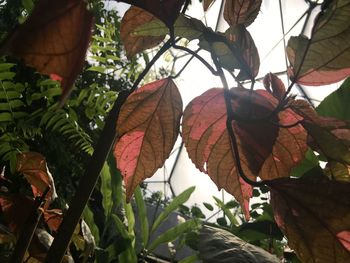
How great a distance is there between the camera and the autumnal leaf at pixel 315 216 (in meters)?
0.24

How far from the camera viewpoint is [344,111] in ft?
2.45

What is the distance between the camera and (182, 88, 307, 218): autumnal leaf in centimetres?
33

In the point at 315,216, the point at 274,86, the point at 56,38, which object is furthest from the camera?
the point at 274,86

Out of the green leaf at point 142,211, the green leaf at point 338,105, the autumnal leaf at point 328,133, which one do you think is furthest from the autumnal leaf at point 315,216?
the green leaf at point 142,211

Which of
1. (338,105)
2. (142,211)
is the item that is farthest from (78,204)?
(142,211)

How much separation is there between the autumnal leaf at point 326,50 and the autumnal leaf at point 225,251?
13 centimetres

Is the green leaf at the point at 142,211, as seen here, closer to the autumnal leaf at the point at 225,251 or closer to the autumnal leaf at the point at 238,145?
the autumnal leaf at the point at 238,145

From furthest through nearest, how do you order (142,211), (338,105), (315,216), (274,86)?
(142,211) → (338,105) → (274,86) → (315,216)

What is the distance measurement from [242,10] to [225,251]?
218mm

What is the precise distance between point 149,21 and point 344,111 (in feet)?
1.75

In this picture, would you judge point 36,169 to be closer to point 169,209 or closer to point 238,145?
point 238,145

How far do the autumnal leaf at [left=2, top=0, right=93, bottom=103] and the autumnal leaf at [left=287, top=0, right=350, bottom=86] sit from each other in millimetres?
171

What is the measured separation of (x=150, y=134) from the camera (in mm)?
338

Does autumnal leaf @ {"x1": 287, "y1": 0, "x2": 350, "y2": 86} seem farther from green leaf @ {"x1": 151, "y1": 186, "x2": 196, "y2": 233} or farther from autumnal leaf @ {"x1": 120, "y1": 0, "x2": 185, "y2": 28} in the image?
green leaf @ {"x1": 151, "y1": 186, "x2": 196, "y2": 233}
